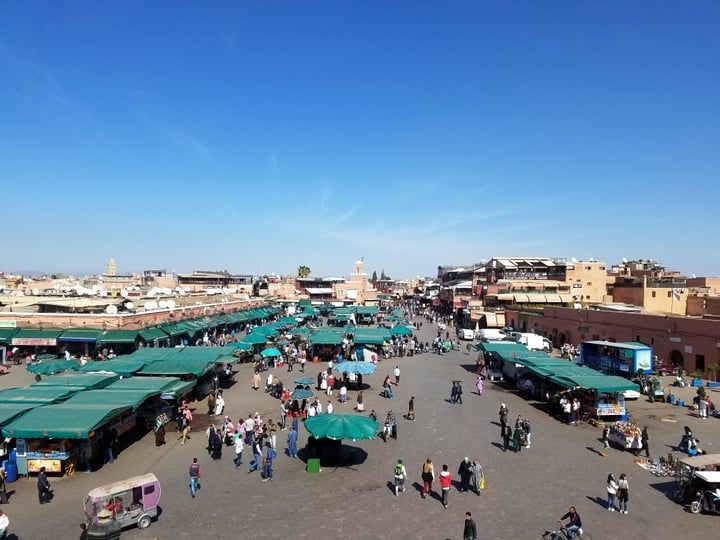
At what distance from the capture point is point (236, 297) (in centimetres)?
6012

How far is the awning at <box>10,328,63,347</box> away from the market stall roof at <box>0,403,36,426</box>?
758 inches

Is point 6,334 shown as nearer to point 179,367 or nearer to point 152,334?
point 152,334

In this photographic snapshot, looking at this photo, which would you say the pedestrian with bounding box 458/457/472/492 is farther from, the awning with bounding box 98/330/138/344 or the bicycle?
the awning with bounding box 98/330/138/344

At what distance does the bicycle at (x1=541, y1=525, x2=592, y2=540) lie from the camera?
380 inches

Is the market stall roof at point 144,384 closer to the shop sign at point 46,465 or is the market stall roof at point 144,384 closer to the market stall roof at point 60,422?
the market stall roof at point 60,422

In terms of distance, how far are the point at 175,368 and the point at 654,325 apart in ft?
92.7

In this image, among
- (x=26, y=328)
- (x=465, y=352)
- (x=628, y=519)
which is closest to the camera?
(x=628, y=519)

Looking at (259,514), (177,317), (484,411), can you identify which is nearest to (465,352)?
(484,411)

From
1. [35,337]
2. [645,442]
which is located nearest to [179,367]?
[35,337]

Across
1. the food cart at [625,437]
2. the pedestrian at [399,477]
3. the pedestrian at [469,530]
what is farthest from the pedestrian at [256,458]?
the food cart at [625,437]

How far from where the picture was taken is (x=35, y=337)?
3194 cm

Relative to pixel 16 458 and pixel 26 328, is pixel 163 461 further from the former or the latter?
pixel 26 328

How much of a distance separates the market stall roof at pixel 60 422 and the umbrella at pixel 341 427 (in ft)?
19.4

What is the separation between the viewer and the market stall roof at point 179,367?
21469 mm
